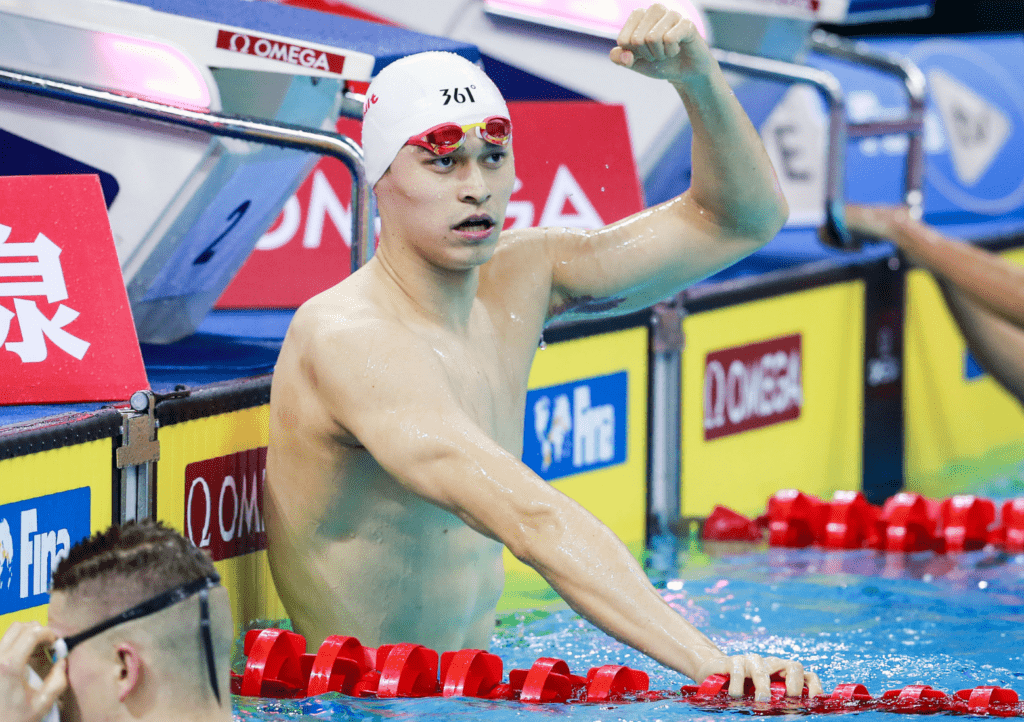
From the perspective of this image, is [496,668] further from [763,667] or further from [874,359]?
[874,359]

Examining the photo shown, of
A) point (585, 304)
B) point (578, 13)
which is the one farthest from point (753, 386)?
point (585, 304)

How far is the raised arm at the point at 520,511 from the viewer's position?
2385 mm

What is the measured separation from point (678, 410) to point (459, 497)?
2.11 metres

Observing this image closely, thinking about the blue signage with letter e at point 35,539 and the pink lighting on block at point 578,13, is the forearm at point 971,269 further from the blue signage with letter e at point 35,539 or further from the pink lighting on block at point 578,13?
the blue signage with letter e at point 35,539

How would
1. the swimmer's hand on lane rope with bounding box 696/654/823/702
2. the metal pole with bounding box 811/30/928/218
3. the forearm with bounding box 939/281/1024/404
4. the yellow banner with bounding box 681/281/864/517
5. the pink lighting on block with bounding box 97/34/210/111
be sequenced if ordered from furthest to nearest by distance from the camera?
1. the metal pole with bounding box 811/30/928/218
2. the forearm with bounding box 939/281/1024/404
3. the yellow banner with bounding box 681/281/864/517
4. the pink lighting on block with bounding box 97/34/210/111
5. the swimmer's hand on lane rope with bounding box 696/654/823/702

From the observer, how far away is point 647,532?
4.44 meters

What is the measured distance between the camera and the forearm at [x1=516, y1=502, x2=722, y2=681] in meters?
2.38

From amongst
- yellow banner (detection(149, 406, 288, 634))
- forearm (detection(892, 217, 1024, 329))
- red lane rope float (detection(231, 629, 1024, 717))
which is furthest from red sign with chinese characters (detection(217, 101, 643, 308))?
red lane rope float (detection(231, 629, 1024, 717))

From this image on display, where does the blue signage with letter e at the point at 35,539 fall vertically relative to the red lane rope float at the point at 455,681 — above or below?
above

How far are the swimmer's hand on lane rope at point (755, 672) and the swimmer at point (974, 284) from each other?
9.52ft

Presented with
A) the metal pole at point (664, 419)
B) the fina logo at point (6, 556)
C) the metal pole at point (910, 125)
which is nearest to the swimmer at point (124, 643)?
the fina logo at point (6, 556)

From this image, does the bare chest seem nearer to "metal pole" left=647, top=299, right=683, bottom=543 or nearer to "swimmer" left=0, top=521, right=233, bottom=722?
"swimmer" left=0, top=521, right=233, bottom=722

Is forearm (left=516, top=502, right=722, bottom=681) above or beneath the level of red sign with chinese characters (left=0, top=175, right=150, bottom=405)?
beneath

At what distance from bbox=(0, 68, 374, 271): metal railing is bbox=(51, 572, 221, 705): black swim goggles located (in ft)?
4.41
